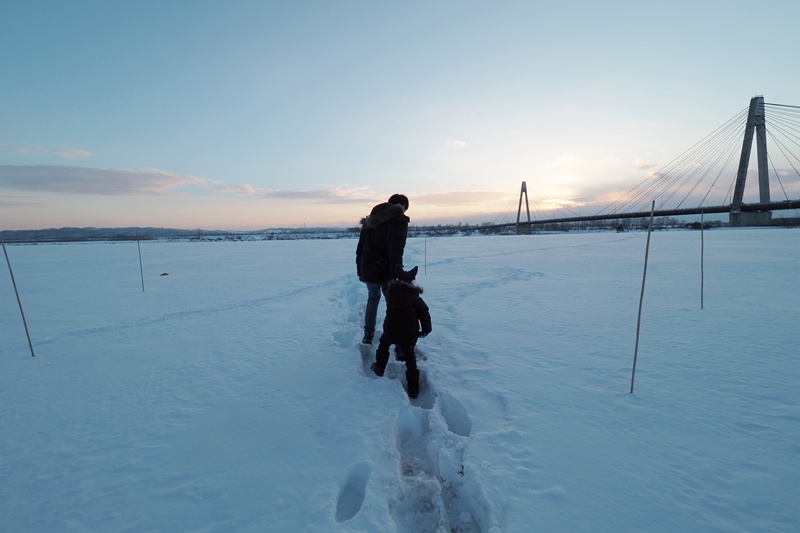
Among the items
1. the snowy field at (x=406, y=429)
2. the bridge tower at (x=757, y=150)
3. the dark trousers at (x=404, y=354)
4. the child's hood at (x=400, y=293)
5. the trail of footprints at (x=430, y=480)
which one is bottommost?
the trail of footprints at (x=430, y=480)

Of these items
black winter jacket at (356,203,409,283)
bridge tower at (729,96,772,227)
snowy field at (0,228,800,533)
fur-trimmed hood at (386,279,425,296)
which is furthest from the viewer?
bridge tower at (729,96,772,227)

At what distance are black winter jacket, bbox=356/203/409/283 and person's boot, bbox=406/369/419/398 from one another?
0.87m

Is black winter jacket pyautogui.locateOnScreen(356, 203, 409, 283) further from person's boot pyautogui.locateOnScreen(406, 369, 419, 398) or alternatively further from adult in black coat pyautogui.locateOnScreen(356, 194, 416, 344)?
person's boot pyautogui.locateOnScreen(406, 369, 419, 398)

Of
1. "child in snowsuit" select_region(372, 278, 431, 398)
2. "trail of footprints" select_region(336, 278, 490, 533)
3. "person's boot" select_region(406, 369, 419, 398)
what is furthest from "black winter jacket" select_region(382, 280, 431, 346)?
"trail of footprints" select_region(336, 278, 490, 533)

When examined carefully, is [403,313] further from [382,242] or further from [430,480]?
[430,480]

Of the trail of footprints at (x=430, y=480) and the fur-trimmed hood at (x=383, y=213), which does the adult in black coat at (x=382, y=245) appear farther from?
the trail of footprints at (x=430, y=480)

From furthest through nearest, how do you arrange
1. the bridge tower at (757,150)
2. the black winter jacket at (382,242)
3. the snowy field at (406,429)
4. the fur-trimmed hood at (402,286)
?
the bridge tower at (757,150)
the black winter jacket at (382,242)
the fur-trimmed hood at (402,286)
the snowy field at (406,429)

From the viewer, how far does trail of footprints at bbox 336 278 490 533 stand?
156 cm

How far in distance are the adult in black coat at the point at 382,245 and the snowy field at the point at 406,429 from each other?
0.80m

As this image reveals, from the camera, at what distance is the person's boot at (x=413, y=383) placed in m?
2.64

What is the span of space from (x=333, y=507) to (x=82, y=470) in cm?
145

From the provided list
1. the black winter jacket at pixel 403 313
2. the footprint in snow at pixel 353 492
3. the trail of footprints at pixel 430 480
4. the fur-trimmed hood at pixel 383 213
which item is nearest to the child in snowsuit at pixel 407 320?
the black winter jacket at pixel 403 313

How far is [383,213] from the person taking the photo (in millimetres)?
3160

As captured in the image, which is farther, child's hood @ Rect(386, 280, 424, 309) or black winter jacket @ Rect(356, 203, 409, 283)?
black winter jacket @ Rect(356, 203, 409, 283)
